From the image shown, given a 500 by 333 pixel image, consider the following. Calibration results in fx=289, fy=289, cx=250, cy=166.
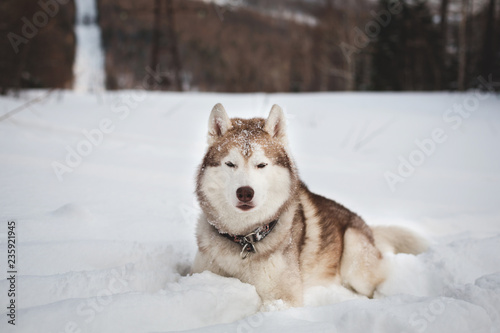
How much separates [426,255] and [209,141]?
7.55ft

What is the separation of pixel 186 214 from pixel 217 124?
1445 millimetres

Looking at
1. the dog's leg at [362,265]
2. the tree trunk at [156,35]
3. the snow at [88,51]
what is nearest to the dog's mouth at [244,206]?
the dog's leg at [362,265]

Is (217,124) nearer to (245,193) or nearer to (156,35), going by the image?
(245,193)

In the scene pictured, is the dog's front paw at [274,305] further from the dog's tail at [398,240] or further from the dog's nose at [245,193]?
the dog's tail at [398,240]

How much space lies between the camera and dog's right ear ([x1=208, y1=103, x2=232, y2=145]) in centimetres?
232

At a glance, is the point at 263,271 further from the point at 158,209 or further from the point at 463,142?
the point at 463,142

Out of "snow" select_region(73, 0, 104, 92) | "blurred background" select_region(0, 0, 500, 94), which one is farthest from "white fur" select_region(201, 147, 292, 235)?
"snow" select_region(73, 0, 104, 92)

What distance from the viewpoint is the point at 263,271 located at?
81.3 inches

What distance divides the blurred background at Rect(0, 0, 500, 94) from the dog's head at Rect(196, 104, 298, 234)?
927cm

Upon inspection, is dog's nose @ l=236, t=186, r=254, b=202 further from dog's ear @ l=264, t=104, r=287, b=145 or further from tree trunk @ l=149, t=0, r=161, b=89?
tree trunk @ l=149, t=0, r=161, b=89

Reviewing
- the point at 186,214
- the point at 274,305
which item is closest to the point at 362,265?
the point at 274,305

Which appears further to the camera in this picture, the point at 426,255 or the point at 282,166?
the point at 426,255

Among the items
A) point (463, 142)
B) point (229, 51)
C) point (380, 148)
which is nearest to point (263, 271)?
point (380, 148)

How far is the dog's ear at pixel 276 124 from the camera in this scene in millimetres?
2320
